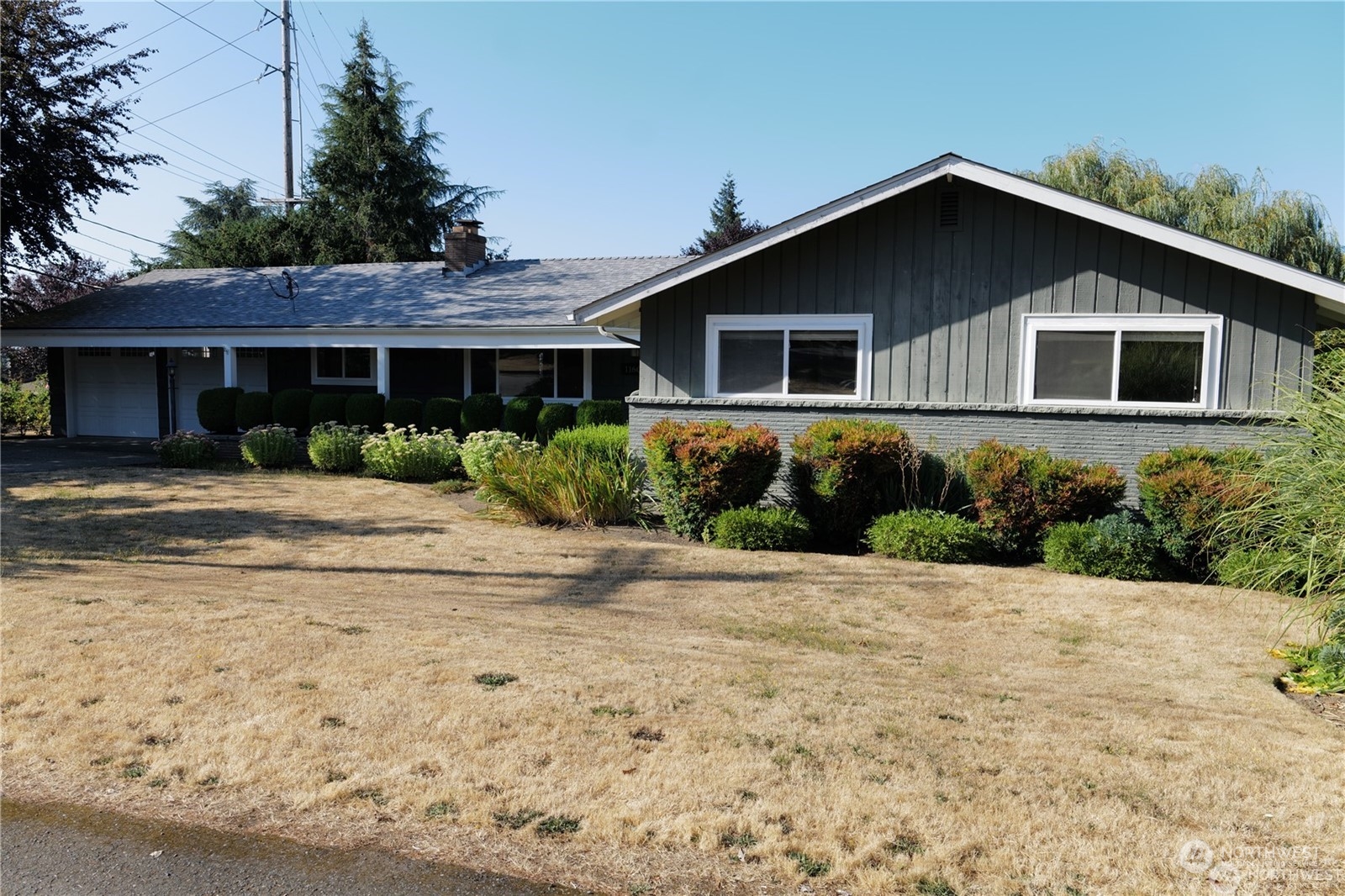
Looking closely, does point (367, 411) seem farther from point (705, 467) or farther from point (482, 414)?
point (705, 467)

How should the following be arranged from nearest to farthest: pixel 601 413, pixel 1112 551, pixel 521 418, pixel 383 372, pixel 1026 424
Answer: pixel 1112 551 → pixel 1026 424 → pixel 601 413 → pixel 521 418 → pixel 383 372

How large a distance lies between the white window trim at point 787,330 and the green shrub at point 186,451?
10.4m

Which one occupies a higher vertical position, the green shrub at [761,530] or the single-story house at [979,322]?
the single-story house at [979,322]

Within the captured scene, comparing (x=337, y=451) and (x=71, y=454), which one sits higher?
(x=337, y=451)

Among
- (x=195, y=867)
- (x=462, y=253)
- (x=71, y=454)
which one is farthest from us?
(x=462, y=253)

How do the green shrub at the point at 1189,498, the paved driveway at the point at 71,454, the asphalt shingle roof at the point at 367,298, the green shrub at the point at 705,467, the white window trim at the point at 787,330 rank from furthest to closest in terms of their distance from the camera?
the asphalt shingle roof at the point at 367,298 → the paved driveway at the point at 71,454 → the white window trim at the point at 787,330 → the green shrub at the point at 705,467 → the green shrub at the point at 1189,498

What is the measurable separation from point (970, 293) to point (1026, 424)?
173 cm

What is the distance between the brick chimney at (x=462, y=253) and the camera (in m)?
23.2

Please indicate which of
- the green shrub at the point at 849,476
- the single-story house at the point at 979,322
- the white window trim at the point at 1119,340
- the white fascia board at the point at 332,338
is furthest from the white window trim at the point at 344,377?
the white window trim at the point at 1119,340

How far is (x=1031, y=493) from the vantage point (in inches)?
391

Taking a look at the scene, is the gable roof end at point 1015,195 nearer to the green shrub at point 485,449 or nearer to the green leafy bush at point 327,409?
the green shrub at point 485,449

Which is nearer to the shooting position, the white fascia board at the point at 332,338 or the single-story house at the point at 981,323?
the single-story house at the point at 981,323

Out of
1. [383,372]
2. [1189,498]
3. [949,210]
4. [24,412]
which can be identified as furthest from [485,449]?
[24,412]

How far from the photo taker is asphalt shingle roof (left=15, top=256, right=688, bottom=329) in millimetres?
19562
